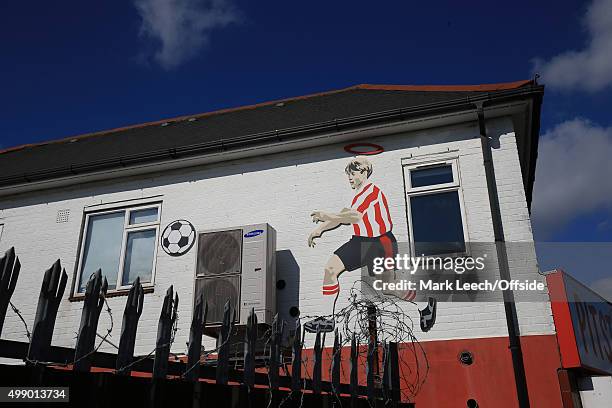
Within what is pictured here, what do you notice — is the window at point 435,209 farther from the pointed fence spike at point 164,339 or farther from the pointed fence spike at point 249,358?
the pointed fence spike at point 164,339

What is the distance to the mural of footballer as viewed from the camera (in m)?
7.09

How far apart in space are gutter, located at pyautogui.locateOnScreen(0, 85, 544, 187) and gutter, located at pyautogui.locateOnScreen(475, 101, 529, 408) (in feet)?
1.18

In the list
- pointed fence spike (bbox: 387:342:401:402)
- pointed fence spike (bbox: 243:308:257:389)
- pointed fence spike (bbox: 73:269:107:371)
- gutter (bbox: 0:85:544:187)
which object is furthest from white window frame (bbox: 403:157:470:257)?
pointed fence spike (bbox: 73:269:107:371)

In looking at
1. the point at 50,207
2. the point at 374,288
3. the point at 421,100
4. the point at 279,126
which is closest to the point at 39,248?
the point at 50,207

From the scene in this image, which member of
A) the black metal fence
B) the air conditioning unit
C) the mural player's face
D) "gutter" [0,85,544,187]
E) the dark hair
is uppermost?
"gutter" [0,85,544,187]

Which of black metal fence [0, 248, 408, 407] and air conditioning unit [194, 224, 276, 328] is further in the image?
air conditioning unit [194, 224, 276, 328]

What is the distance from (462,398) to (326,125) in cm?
403

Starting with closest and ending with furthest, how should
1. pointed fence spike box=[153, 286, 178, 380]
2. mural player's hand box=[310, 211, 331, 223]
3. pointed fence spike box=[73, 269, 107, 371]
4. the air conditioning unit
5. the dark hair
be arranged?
pointed fence spike box=[73, 269, 107, 371] → pointed fence spike box=[153, 286, 178, 380] → the air conditioning unit → mural player's hand box=[310, 211, 331, 223] → the dark hair

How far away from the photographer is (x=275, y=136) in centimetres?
798

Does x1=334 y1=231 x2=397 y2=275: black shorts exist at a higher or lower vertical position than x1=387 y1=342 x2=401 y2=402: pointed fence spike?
higher

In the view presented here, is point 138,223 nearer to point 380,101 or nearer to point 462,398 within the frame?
point 380,101

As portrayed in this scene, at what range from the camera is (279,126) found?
Answer: 29.0 ft

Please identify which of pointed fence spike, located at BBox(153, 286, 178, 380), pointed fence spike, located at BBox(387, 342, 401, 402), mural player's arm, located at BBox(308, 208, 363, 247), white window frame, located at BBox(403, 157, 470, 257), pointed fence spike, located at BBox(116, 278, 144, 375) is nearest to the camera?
pointed fence spike, located at BBox(116, 278, 144, 375)

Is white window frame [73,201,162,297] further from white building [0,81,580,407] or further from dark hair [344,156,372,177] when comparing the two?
dark hair [344,156,372,177]
